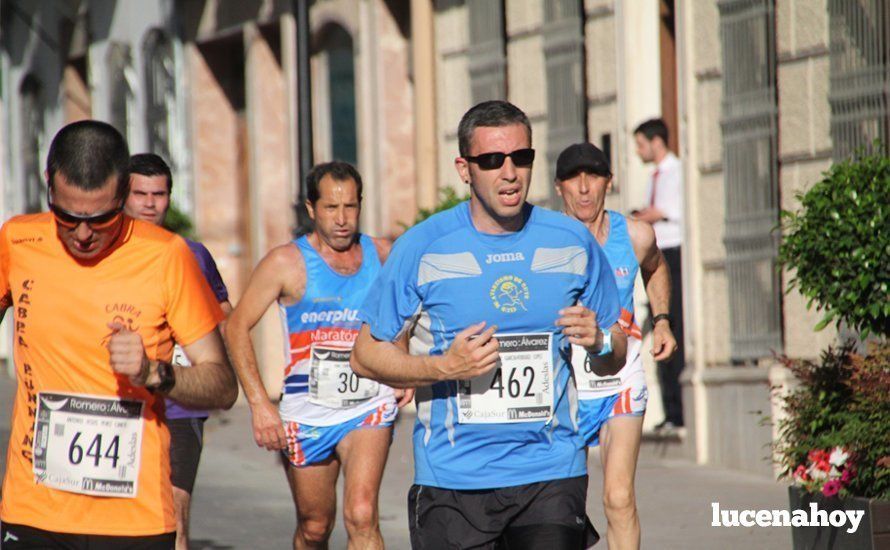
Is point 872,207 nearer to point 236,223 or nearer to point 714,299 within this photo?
point 714,299

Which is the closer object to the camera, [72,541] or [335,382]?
[72,541]

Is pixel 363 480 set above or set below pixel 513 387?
below

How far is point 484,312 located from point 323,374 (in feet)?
9.28

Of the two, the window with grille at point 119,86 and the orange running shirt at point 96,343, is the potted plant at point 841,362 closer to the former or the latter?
the orange running shirt at point 96,343

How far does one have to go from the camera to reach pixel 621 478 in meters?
8.30

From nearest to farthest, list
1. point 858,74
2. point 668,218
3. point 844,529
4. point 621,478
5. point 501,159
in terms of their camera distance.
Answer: point 501,159
point 844,529
point 621,478
point 858,74
point 668,218

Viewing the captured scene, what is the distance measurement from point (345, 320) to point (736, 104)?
5.61m

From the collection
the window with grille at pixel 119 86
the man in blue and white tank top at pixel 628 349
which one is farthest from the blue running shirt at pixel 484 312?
the window with grille at pixel 119 86

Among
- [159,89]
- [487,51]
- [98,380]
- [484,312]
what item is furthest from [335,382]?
[159,89]

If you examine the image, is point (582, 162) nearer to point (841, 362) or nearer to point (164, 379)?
point (841, 362)

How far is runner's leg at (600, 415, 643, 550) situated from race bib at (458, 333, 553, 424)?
7.68ft

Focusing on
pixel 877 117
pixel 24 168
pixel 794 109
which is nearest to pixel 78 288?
pixel 877 117

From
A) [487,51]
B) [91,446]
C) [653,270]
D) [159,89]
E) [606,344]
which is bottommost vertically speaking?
[91,446]

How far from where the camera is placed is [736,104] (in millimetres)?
13500
